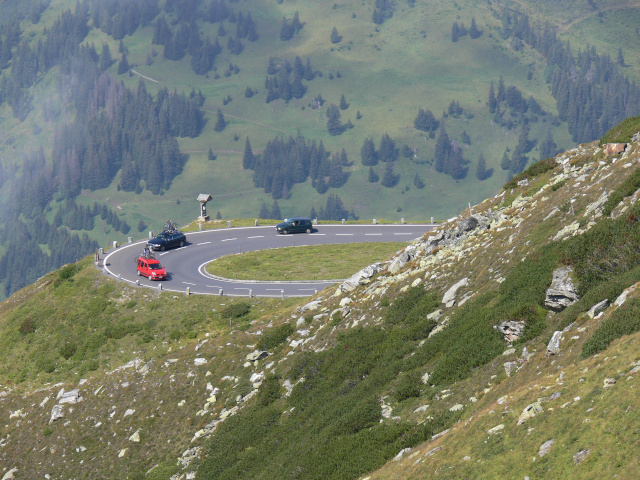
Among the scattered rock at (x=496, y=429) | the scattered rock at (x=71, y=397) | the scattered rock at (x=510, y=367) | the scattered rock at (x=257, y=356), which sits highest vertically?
the scattered rock at (x=496, y=429)

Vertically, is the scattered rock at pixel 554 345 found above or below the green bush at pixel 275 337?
above

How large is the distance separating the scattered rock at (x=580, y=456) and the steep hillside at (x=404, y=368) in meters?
0.05

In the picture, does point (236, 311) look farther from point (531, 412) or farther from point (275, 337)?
point (531, 412)

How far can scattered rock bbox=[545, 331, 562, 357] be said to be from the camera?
23438 millimetres

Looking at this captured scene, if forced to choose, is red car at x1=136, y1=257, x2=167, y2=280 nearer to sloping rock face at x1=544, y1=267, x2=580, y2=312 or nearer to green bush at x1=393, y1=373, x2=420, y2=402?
green bush at x1=393, y1=373, x2=420, y2=402

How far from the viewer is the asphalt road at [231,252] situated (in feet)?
200

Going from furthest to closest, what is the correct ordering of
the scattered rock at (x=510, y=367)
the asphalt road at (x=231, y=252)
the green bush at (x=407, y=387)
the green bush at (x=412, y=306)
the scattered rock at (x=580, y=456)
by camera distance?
1. the asphalt road at (x=231, y=252)
2. the green bush at (x=412, y=306)
3. the green bush at (x=407, y=387)
4. the scattered rock at (x=510, y=367)
5. the scattered rock at (x=580, y=456)

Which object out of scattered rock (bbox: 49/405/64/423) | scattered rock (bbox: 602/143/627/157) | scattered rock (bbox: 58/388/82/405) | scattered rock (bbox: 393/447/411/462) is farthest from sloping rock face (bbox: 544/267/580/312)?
scattered rock (bbox: 49/405/64/423)

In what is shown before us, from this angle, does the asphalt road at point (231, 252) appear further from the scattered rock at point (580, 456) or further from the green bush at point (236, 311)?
the scattered rock at point (580, 456)

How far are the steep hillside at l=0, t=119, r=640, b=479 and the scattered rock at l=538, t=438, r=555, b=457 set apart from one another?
0.13 feet

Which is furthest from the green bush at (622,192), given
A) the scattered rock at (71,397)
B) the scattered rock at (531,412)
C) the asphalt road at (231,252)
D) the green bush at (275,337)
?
the scattered rock at (71,397)

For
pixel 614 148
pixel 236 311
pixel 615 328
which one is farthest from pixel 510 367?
pixel 236 311

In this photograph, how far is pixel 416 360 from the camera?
98.1ft

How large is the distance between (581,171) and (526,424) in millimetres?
23345
